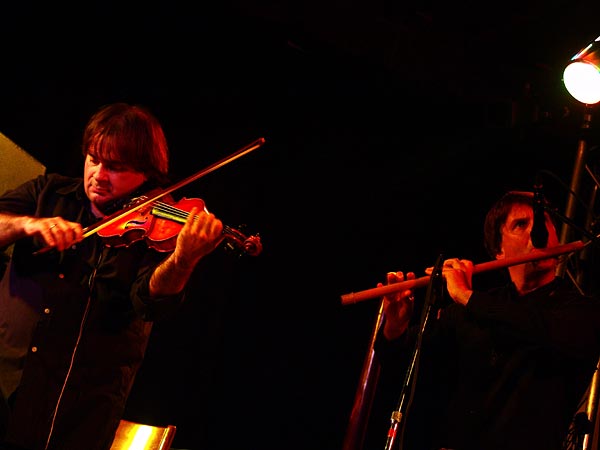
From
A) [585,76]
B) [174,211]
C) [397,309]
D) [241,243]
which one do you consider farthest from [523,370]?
[585,76]

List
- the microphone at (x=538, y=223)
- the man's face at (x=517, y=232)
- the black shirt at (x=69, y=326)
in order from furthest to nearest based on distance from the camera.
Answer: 1. the man's face at (x=517, y=232)
2. the microphone at (x=538, y=223)
3. the black shirt at (x=69, y=326)

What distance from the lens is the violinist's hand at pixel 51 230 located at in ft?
7.18

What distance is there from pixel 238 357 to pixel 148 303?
71.8 inches

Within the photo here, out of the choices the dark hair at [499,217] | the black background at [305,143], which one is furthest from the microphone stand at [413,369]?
the black background at [305,143]

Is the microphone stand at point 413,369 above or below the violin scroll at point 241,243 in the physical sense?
below

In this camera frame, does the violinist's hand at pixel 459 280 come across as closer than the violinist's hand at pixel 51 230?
No

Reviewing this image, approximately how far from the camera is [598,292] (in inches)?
143

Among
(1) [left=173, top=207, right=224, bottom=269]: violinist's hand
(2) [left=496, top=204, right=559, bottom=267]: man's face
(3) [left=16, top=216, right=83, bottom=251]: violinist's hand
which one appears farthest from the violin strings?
(2) [left=496, top=204, right=559, bottom=267]: man's face

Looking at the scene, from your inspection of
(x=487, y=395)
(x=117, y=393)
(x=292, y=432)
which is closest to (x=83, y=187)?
(x=117, y=393)

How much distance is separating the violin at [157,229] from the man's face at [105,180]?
0.22 ft

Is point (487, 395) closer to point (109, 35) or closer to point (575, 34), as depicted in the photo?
point (109, 35)

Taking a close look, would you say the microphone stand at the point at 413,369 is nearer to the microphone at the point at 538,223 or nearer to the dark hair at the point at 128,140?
the microphone at the point at 538,223

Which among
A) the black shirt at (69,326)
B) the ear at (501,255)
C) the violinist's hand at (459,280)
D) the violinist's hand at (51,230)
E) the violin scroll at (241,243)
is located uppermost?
the ear at (501,255)

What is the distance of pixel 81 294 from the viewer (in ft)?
7.44
